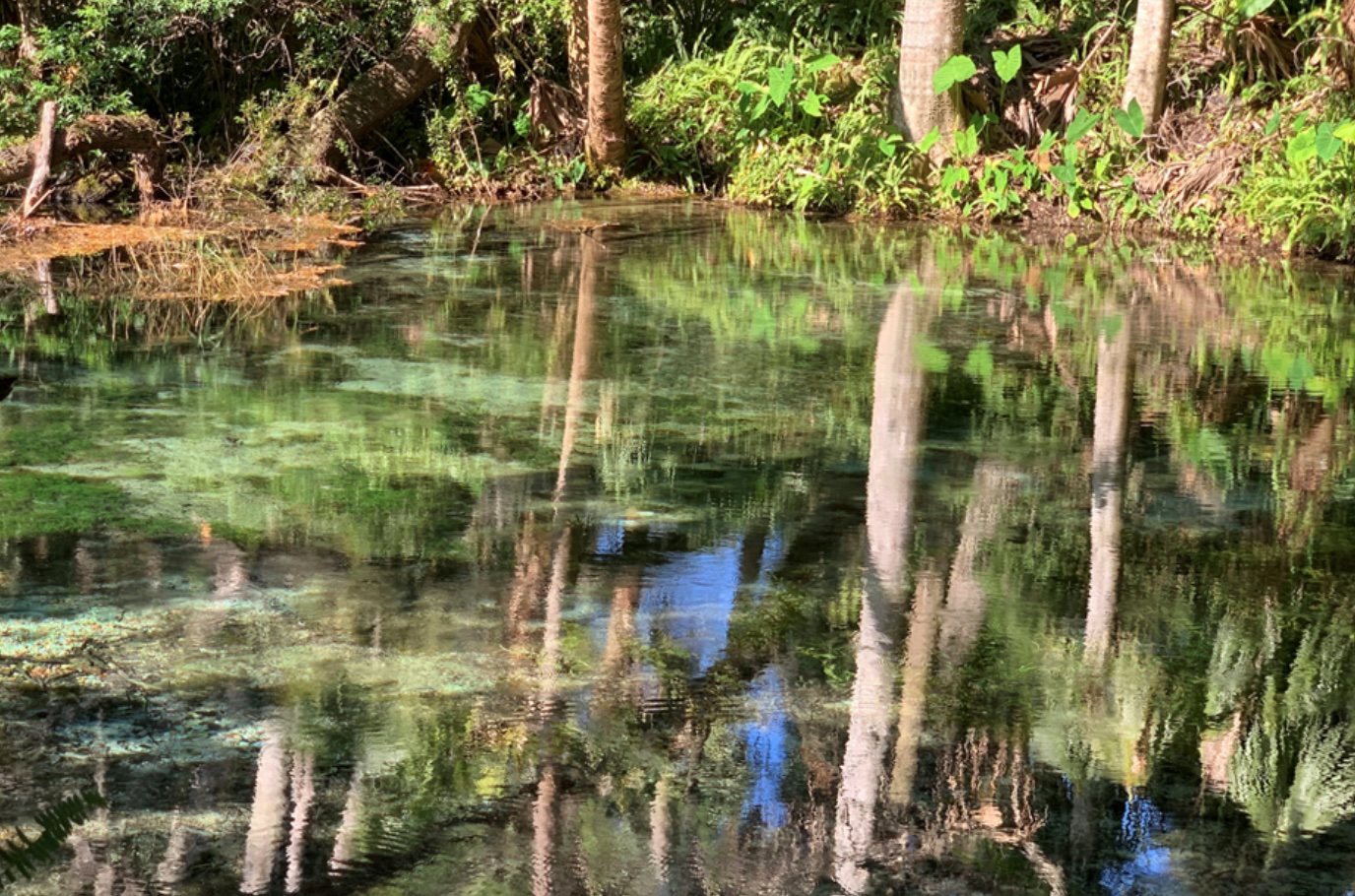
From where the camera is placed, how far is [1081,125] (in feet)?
39.2

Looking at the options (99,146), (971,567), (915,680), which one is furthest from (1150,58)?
(915,680)

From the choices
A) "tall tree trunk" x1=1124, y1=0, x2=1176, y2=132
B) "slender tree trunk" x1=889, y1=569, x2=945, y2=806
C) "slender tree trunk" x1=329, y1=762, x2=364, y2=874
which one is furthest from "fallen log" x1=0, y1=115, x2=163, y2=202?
"slender tree trunk" x1=329, y1=762, x2=364, y2=874

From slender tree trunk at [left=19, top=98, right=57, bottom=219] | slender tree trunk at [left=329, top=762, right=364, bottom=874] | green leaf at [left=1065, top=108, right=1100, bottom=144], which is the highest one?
green leaf at [left=1065, top=108, right=1100, bottom=144]

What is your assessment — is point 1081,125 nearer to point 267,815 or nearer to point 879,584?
point 879,584

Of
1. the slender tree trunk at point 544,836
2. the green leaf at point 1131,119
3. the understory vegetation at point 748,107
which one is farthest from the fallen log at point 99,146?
the slender tree trunk at point 544,836

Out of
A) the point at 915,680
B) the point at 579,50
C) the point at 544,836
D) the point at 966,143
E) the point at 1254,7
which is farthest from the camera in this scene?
the point at 579,50

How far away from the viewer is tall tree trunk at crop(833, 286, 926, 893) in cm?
313

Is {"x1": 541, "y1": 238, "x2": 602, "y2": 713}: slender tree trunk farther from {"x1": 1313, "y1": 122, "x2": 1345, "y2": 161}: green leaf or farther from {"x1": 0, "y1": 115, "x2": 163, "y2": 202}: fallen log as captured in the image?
{"x1": 1313, "y1": 122, "x2": 1345, "y2": 161}: green leaf

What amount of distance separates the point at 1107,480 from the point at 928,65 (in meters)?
7.50

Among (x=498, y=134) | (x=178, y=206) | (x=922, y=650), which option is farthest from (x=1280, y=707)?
(x=498, y=134)

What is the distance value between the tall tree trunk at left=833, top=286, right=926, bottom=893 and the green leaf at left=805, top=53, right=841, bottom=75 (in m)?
5.82

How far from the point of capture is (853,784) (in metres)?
3.27

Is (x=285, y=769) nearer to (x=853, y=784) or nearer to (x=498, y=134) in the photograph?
(x=853, y=784)

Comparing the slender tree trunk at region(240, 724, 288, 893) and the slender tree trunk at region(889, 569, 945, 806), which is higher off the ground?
the slender tree trunk at region(889, 569, 945, 806)
